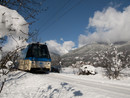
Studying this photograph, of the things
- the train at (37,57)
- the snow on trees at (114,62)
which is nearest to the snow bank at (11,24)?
the train at (37,57)

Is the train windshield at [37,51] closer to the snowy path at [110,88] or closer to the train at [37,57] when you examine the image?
the train at [37,57]

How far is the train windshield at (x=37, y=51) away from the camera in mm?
11078

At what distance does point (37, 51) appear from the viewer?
11320 mm

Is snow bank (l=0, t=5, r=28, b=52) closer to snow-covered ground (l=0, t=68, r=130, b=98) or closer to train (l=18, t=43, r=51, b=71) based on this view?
snow-covered ground (l=0, t=68, r=130, b=98)

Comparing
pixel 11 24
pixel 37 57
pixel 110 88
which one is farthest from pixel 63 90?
pixel 37 57

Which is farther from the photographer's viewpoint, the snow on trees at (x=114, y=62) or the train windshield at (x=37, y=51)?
the snow on trees at (x=114, y=62)

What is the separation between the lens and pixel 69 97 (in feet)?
12.5

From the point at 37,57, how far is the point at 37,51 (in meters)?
0.64

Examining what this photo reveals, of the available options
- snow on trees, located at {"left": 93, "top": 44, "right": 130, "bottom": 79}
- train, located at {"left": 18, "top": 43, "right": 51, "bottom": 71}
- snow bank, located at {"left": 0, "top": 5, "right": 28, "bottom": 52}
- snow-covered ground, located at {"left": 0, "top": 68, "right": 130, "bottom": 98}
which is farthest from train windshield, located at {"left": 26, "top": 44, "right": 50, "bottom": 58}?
snow bank, located at {"left": 0, "top": 5, "right": 28, "bottom": 52}

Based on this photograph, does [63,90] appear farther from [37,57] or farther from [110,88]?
[37,57]

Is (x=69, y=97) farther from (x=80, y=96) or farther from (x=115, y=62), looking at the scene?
(x=115, y=62)

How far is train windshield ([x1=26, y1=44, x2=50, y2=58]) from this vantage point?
11.1 meters

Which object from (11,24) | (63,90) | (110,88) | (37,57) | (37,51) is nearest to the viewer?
(11,24)

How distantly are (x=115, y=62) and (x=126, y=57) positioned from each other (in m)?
2.48
